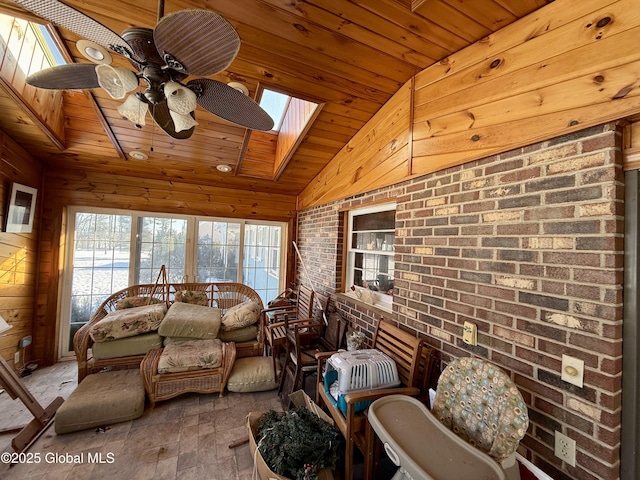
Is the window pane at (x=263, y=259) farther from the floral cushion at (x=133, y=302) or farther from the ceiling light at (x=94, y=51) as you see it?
the ceiling light at (x=94, y=51)

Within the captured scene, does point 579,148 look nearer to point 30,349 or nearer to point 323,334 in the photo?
point 323,334

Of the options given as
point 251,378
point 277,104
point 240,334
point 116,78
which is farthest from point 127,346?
point 277,104

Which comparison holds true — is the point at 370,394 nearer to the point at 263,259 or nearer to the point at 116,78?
the point at 116,78

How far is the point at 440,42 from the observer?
1.65 m

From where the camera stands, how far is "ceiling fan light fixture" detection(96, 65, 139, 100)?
118cm

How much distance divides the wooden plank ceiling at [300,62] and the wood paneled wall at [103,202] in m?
0.22

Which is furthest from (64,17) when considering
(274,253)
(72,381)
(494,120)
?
(274,253)

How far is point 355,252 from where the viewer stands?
3.07 metres

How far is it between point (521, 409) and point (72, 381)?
4015 mm

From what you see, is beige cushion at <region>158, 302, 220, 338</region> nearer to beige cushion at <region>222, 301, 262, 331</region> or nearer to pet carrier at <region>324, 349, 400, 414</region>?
beige cushion at <region>222, 301, 262, 331</region>

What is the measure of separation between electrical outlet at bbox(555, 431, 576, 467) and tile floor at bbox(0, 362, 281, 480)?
1.74 metres

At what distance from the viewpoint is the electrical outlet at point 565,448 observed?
1.07 m

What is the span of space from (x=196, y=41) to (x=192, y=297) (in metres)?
3.08

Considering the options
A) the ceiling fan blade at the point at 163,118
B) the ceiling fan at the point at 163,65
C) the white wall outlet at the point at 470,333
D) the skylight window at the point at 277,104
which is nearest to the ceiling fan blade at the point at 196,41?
the ceiling fan at the point at 163,65
